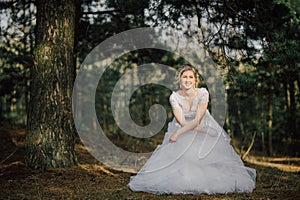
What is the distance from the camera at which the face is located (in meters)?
4.62

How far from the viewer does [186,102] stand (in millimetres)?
4668

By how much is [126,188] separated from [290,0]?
4301mm

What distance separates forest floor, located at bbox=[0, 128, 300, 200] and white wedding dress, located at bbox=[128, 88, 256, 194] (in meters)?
0.13

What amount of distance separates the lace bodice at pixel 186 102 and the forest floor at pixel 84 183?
121 centimetres

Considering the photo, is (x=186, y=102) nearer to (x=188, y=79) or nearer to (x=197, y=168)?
(x=188, y=79)

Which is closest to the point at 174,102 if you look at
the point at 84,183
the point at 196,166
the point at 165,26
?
the point at 196,166

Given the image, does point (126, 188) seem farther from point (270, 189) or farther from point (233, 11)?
point (233, 11)

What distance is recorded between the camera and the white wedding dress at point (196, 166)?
13.4 feet

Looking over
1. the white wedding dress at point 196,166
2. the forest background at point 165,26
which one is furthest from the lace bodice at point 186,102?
the forest background at point 165,26

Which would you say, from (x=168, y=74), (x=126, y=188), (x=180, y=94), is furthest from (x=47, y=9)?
(x=168, y=74)

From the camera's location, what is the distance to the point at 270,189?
4.56m

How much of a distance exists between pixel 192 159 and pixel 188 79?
1160 mm

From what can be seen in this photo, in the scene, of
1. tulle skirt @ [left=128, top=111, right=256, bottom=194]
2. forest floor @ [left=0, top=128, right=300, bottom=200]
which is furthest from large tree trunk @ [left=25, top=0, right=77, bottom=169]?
tulle skirt @ [left=128, top=111, right=256, bottom=194]

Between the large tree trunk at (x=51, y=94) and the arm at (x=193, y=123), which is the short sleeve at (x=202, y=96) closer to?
the arm at (x=193, y=123)
